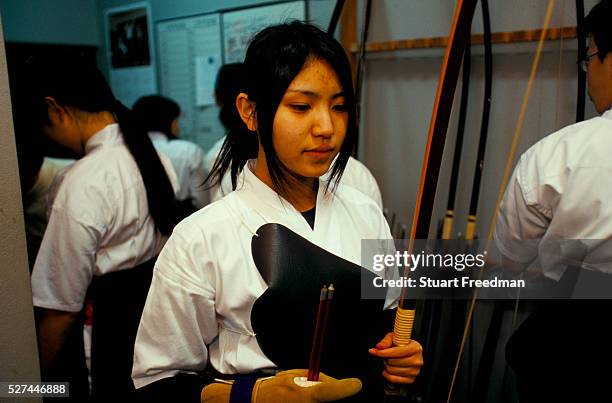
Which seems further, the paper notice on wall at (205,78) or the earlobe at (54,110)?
the paper notice on wall at (205,78)

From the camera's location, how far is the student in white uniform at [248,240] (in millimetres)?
763

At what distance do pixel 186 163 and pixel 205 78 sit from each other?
553mm

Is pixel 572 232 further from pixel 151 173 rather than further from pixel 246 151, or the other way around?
pixel 151 173

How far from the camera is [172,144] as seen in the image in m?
2.49

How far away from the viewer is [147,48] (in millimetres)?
2998

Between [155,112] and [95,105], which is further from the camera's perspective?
[155,112]

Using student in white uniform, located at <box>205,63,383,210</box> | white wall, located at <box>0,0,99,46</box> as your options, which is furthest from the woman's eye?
white wall, located at <box>0,0,99,46</box>

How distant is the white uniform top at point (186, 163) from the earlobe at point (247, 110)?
164 centimetres

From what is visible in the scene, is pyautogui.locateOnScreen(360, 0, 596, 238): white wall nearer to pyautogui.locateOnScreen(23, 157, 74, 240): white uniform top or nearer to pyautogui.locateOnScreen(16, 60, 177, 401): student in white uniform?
pyautogui.locateOnScreen(16, 60, 177, 401): student in white uniform

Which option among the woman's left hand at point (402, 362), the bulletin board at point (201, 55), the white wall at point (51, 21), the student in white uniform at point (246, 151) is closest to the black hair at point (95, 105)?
the student in white uniform at point (246, 151)

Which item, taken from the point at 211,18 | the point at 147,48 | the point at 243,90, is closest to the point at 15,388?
the point at 243,90

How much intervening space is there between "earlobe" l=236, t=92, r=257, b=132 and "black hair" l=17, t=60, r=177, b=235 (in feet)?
2.07

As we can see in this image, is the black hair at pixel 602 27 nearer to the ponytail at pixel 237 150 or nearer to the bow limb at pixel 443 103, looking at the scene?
the bow limb at pixel 443 103

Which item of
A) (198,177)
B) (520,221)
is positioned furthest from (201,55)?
(520,221)
